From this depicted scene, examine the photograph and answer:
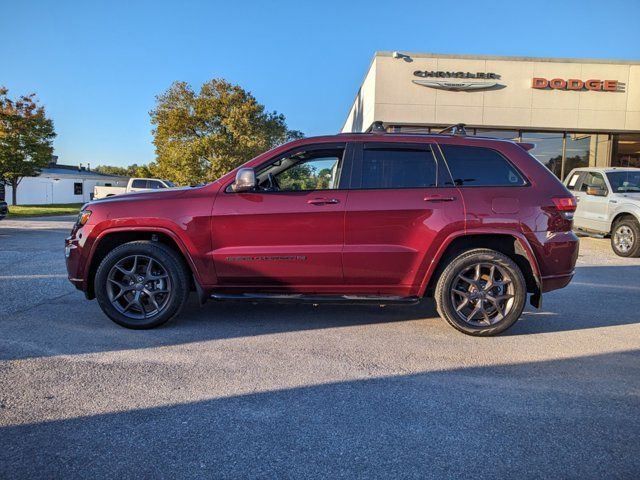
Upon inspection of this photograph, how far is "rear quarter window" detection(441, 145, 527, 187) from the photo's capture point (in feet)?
14.3

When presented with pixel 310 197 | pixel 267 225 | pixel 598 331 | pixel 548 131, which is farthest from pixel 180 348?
pixel 548 131

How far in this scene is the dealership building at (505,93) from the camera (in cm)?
1719

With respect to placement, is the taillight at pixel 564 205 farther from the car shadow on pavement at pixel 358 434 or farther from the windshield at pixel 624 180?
the windshield at pixel 624 180

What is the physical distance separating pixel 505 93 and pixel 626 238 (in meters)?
9.57

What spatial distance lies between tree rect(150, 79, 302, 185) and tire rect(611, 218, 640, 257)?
26355 mm

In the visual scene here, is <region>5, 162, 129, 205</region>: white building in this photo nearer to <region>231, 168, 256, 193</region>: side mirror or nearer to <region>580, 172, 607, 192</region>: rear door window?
<region>580, 172, 607, 192</region>: rear door window

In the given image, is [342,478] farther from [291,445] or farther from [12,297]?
[12,297]

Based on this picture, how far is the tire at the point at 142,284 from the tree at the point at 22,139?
25847 mm

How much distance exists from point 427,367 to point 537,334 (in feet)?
5.12

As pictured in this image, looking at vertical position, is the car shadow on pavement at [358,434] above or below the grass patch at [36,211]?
below

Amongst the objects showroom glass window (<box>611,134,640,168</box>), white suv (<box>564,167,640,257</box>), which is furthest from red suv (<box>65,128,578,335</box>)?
showroom glass window (<box>611,134,640,168</box>)

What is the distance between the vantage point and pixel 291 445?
2.41 m

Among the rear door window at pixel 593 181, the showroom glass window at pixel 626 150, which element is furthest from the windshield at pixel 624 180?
the showroom glass window at pixel 626 150

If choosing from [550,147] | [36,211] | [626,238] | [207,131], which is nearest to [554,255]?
[626,238]
